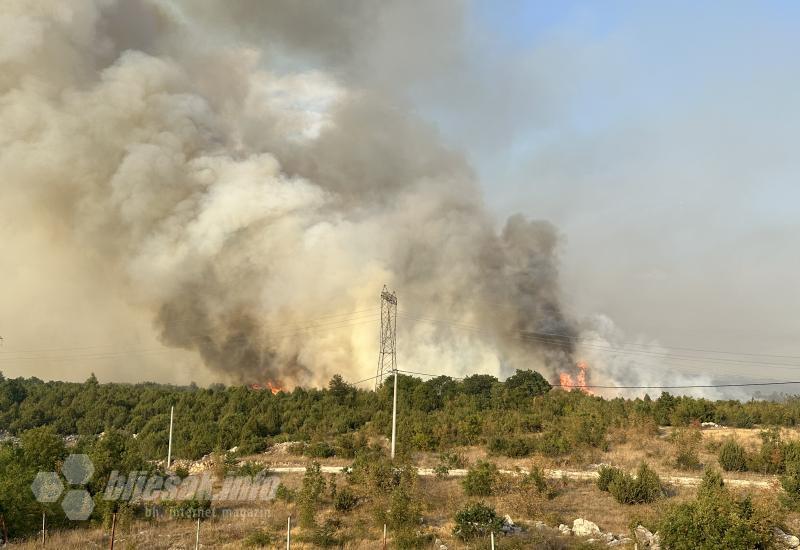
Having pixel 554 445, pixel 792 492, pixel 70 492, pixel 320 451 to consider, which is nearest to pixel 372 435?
pixel 320 451

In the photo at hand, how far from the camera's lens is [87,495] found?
2081cm

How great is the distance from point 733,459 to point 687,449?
226 centimetres

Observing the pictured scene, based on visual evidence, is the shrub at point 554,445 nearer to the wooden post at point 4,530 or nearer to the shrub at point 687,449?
the shrub at point 687,449

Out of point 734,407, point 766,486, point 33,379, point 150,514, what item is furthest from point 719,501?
point 33,379

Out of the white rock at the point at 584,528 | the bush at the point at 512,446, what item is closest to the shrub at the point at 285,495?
the white rock at the point at 584,528

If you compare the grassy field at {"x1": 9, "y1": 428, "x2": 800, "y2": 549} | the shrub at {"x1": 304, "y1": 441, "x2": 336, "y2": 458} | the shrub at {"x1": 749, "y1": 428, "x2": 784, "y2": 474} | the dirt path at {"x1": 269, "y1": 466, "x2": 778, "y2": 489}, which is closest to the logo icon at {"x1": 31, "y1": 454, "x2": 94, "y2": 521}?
the grassy field at {"x1": 9, "y1": 428, "x2": 800, "y2": 549}

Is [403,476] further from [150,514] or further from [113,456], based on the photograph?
[113,456]

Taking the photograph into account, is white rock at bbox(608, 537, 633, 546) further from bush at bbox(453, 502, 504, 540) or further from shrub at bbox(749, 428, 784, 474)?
shrub at bbox(749, 428, 784, 474)

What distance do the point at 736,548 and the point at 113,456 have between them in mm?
20075

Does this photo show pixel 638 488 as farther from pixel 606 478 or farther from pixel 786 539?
pixel 786 539

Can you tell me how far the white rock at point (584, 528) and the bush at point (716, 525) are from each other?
369 centimetres

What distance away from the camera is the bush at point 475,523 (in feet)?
55.5

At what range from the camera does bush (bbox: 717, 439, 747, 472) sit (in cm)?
2770

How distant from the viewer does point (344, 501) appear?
21.5 metres
